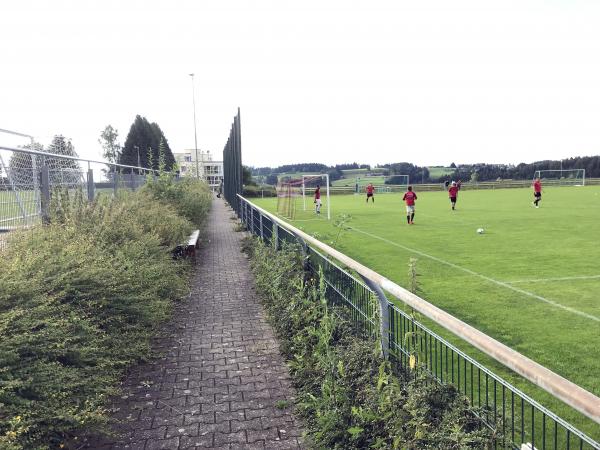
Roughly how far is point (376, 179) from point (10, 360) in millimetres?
66503

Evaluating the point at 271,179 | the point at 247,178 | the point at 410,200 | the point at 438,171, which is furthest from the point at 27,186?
the point at 438,171

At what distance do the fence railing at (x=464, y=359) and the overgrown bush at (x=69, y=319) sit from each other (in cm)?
204

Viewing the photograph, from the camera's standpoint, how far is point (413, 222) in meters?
20.5

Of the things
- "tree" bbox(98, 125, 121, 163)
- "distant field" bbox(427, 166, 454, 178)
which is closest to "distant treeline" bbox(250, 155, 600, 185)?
"distant field" bbox(427, 166, 454, 178)

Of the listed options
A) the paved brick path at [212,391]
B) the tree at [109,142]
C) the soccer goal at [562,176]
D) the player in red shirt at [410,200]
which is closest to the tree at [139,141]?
the tree at [109,142]

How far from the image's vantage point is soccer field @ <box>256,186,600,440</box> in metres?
5.12

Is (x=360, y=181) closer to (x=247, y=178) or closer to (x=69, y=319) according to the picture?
(x=247, y=178)

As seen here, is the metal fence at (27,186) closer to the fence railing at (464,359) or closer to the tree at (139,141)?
the fence railing at (464,359)

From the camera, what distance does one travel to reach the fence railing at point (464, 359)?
173 centimetres

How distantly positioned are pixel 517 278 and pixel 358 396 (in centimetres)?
674

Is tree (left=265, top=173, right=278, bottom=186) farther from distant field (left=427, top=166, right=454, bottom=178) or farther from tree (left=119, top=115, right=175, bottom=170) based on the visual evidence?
distant field (left=427, top=166, right=454, bottom=178)

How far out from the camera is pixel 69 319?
4012mm

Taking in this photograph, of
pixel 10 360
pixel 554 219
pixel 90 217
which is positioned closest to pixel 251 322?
pixel 90 217

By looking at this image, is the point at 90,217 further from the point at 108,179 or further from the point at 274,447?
the point at 108,179
